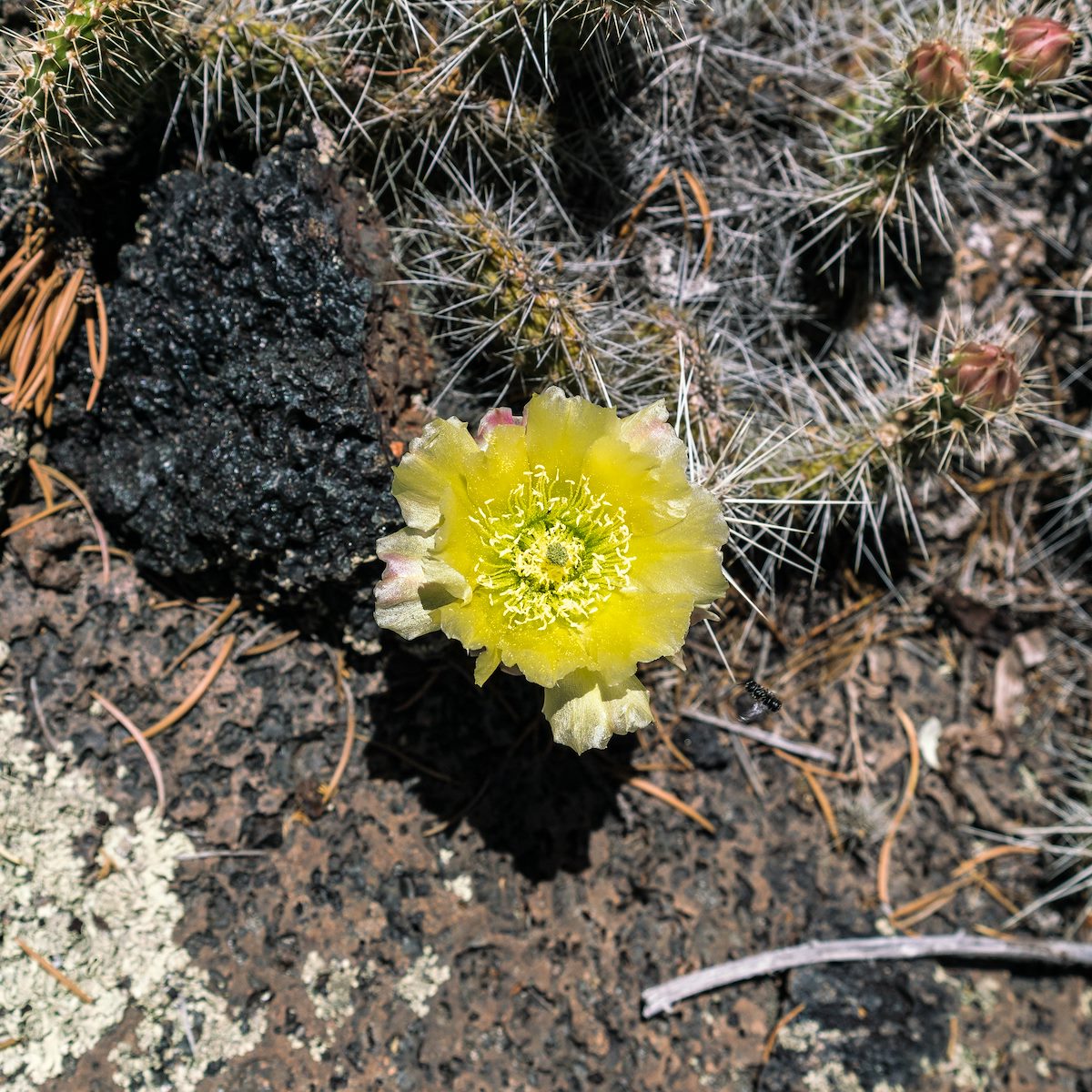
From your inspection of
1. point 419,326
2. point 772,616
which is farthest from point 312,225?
point 772,616

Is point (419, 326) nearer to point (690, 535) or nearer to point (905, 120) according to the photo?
point (690, 535)

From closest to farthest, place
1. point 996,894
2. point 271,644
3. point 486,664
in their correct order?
1. point 486,664
2. point 271,644
3. point 996,894

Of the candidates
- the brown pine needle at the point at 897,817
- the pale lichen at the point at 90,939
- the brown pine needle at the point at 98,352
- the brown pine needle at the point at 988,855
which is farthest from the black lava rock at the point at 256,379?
the brown pine needle at the point at 988,855

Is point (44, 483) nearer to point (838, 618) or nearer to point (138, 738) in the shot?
point (138, 738)

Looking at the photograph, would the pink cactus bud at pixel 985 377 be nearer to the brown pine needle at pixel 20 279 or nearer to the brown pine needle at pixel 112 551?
the brown pine needle at pixel 112 551

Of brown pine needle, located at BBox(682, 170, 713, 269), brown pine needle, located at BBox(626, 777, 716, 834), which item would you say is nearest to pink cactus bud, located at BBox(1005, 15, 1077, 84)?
brown pine needle, located at BBox(682, 170, 713, 269)

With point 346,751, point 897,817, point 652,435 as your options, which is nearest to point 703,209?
point 652,435

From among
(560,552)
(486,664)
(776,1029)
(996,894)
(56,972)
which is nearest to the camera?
(486,664)
